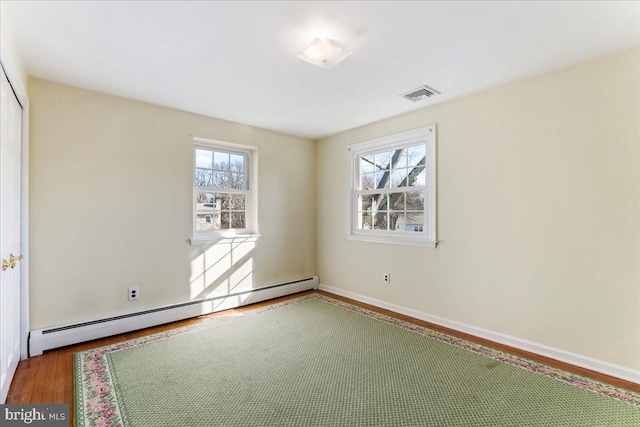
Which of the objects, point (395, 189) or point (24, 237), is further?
point (395, 189)

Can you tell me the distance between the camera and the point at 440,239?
10.5 ft

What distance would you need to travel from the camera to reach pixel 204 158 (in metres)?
3.68

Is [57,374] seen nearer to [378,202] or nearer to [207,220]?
[207,220]

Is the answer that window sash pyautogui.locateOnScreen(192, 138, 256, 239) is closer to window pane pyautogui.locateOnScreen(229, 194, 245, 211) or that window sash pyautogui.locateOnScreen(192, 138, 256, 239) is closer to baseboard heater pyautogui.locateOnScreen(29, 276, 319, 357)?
window pane pyautogui.locateOnScreen(229, 194, 245, 211)

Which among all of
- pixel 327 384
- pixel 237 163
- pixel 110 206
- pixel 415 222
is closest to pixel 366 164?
pixel 415 222

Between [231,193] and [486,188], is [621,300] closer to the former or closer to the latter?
[486,188]

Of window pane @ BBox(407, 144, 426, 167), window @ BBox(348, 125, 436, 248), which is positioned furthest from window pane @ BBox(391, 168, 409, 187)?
window pane @ BBox(407, 144, 426, 167)

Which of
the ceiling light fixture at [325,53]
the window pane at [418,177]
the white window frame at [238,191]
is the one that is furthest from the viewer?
the white window frame at [238,191]

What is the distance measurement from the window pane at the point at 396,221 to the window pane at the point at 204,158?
7.51ft

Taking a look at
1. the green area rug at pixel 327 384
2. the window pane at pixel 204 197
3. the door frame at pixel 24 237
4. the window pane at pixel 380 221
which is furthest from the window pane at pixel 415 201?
the door frame at pixel 24 237

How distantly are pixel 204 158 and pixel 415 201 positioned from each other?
2.52 metres

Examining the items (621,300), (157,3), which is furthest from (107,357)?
(621,300)

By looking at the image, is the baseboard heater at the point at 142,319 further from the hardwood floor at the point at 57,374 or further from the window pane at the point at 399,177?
the window pane at the point at 399,177

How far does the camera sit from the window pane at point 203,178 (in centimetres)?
360
